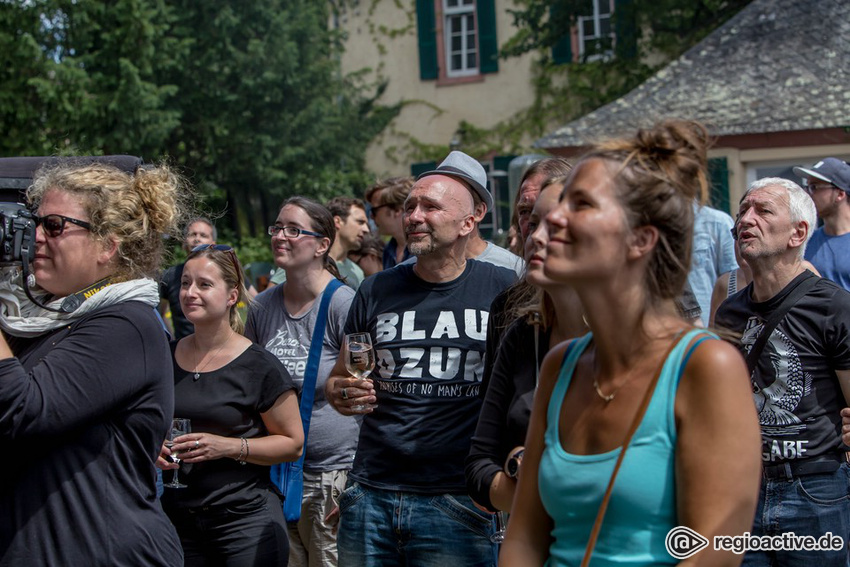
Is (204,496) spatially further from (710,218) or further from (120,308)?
(710,218)

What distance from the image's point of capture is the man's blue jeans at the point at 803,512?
401cm

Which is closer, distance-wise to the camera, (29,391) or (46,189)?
(29,391)

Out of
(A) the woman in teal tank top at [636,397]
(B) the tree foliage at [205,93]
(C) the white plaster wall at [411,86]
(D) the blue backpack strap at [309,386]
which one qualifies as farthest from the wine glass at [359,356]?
(C) the white plaster wall at [411,86]

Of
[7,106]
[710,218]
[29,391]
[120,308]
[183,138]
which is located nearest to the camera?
[29,391]

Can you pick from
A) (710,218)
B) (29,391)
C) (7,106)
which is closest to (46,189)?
(29,391)

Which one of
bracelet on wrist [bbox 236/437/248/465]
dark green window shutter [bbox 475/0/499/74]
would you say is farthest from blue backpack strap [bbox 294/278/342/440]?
dark green window shutter [bbox 475/0/499/74]

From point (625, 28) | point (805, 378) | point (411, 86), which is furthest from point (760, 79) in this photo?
point (805, 378)

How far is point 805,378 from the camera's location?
4.14m

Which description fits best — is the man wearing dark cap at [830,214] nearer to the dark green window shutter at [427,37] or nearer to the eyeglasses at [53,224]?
the eyeglasses at [53,224]

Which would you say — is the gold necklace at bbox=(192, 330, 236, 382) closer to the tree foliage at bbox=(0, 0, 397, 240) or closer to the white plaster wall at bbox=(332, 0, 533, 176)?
the tree foliage at bbox=(0, 0, 397, 240)

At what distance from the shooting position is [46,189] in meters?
3.04

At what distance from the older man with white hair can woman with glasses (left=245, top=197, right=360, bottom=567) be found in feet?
6.55

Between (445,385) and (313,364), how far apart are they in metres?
1.32

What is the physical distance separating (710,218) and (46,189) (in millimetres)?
4760
